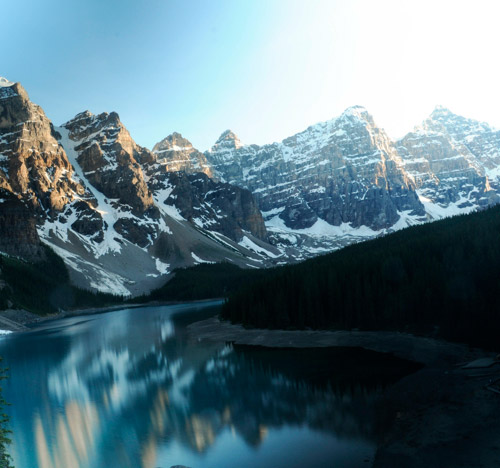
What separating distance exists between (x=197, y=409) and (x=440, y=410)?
17.4 m

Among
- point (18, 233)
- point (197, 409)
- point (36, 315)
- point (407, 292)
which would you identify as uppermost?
point (18, 233)

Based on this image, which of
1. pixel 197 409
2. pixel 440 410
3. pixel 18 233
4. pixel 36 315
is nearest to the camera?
pixel 440 410

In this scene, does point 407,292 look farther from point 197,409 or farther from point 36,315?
point 36,315

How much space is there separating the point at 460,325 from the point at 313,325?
23330 mm

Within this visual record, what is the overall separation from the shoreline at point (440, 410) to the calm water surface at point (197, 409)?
63.7 inches

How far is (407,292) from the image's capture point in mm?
59906

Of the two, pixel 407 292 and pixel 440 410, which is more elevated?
pixel 407 292

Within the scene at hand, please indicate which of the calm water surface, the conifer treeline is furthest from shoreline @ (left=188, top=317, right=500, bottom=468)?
the conifer treeline

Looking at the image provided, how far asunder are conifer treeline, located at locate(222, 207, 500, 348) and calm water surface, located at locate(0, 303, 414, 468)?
1369 centimetres

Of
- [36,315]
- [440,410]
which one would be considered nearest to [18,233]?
[36,315]

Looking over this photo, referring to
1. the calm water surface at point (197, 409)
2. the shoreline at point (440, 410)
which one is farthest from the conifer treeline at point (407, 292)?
the calm water surface at point (197, 409)

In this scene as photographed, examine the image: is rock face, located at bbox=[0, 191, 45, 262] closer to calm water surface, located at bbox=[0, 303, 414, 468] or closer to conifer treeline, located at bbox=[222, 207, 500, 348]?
conifer treeline, located at bbox=[222, 207, 500, 348]

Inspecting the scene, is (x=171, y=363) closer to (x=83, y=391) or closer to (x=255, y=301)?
(x=83, y=391)

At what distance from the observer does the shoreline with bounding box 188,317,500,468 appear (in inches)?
897
